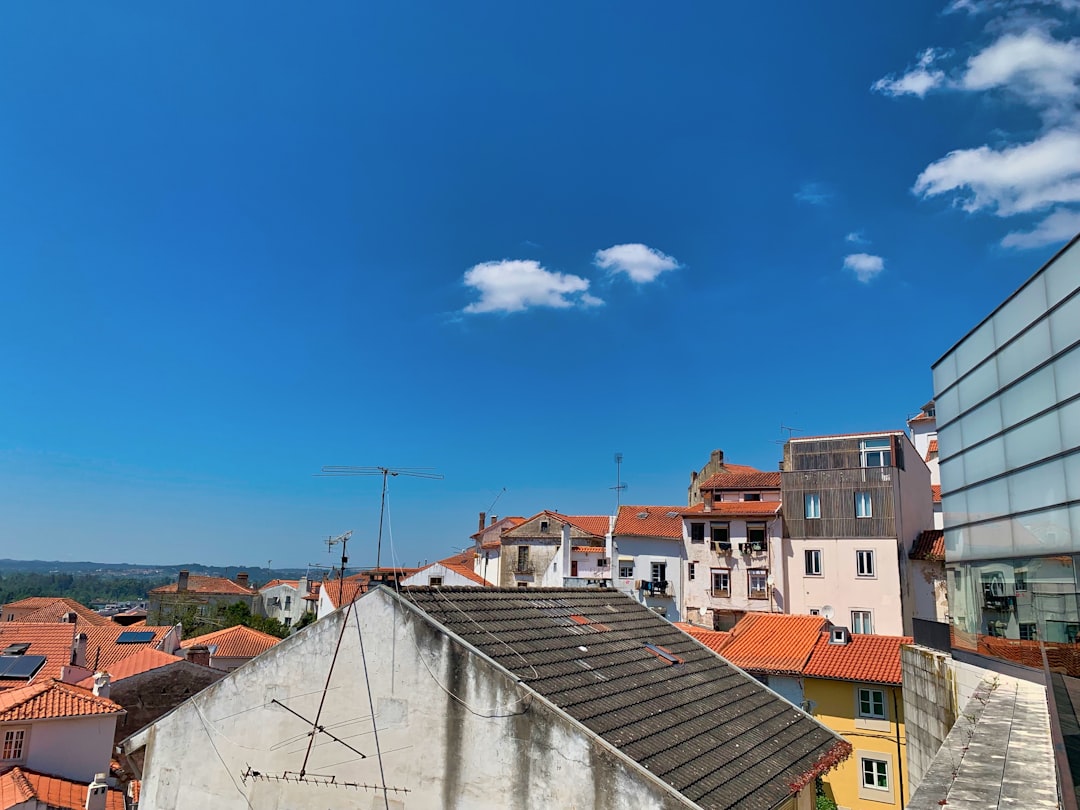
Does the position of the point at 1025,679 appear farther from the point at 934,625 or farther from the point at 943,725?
the point at 934,625

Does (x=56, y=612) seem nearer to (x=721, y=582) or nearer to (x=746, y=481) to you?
(x=721, y=582)

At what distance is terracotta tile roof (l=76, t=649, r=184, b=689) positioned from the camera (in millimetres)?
31403

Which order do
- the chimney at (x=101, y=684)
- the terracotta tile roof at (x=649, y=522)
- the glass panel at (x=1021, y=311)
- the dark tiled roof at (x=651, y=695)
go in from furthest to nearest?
the terracotta tile roof at (x=649, y=522) < the chimney at (x=101, y=684) < the glass panel at (x=1021, y=311) < the dark tiled roof at (x=651, y=695)

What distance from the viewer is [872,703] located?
28969 millimetres

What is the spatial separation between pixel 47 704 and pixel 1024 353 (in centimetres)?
3079

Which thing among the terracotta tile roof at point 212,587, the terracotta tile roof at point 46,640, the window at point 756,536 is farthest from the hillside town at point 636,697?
the terracotta tile roof at point 212,587

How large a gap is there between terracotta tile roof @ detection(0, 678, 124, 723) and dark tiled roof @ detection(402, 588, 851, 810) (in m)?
18.5

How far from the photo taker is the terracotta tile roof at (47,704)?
22422mm

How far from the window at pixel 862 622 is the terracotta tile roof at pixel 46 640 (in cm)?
4499

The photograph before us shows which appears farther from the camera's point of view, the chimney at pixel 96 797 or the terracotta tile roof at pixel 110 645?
the terracotta tile roof at pixel 110 645

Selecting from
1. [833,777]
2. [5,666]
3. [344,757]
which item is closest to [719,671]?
[344,757]

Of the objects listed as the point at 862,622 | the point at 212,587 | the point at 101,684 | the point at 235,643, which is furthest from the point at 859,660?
the point at 212,587

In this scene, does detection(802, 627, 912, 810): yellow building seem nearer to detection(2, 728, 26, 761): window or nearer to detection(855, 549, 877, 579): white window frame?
detection(855, 549, 877, 579): white window frame

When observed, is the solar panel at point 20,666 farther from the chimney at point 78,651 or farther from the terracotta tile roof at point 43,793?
the terracotta tile roof at point 43,793
